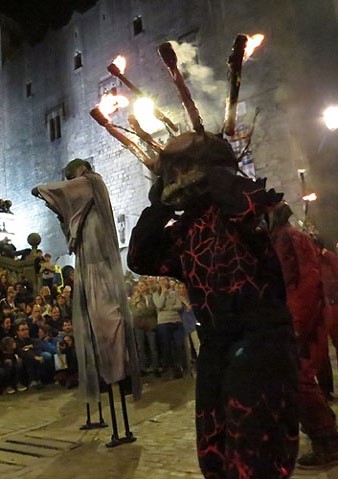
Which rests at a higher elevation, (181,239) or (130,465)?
(181,239)

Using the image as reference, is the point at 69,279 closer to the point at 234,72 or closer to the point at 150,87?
the point at 234,72

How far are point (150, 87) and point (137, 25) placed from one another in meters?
3.46

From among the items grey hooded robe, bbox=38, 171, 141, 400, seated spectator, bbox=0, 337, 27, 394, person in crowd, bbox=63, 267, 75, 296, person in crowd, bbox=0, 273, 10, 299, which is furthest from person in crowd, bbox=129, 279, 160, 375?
grey hooded robe, bbox=38, 171, 141, 400

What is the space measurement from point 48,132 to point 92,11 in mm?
6487

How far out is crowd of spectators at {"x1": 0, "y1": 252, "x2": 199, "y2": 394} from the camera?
7746 mm

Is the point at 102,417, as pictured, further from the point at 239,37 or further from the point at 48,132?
the point at 48,132

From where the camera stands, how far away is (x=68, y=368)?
7906 millimetres

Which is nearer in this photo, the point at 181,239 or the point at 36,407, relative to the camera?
the point at 181,239

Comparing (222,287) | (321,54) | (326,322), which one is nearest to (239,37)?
(222,287)

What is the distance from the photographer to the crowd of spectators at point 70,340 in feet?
25.4

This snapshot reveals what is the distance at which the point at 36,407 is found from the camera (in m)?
6.14

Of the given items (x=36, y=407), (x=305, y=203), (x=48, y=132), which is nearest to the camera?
(x=36, y=407)

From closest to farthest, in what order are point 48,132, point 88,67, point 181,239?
point 181,239, point 88,67, point 48,132

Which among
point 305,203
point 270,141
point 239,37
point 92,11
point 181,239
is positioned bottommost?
point 181,239
